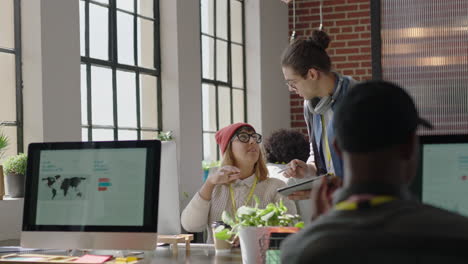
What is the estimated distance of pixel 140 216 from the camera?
230cm

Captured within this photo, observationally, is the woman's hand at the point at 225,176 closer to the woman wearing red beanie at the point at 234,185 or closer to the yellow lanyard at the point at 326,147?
the woman wearing red beanie at the point at 234,185

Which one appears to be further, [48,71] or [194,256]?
[48,71]

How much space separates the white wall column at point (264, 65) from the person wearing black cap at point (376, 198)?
6351mm

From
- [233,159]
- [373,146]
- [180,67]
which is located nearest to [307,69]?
[233,159]

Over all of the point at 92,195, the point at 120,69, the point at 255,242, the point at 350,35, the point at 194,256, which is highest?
the point at 350,35

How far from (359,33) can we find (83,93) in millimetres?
3469

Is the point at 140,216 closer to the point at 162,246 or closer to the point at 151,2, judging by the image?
the point at 162,246

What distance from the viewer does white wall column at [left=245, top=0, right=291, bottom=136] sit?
7.34 metres

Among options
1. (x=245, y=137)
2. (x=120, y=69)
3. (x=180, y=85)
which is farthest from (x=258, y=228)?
(x=180, y=85)

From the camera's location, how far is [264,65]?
7.43 meters

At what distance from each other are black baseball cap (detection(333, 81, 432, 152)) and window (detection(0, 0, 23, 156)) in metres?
3.52

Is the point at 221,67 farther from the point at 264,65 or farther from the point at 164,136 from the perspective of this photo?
the point at 164,136

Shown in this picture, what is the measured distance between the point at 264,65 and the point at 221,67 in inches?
23.9

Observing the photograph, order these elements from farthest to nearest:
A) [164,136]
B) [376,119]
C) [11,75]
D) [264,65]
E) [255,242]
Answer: [264,65] < [164,136] < [11,75] < [255,242] < [376,119]
